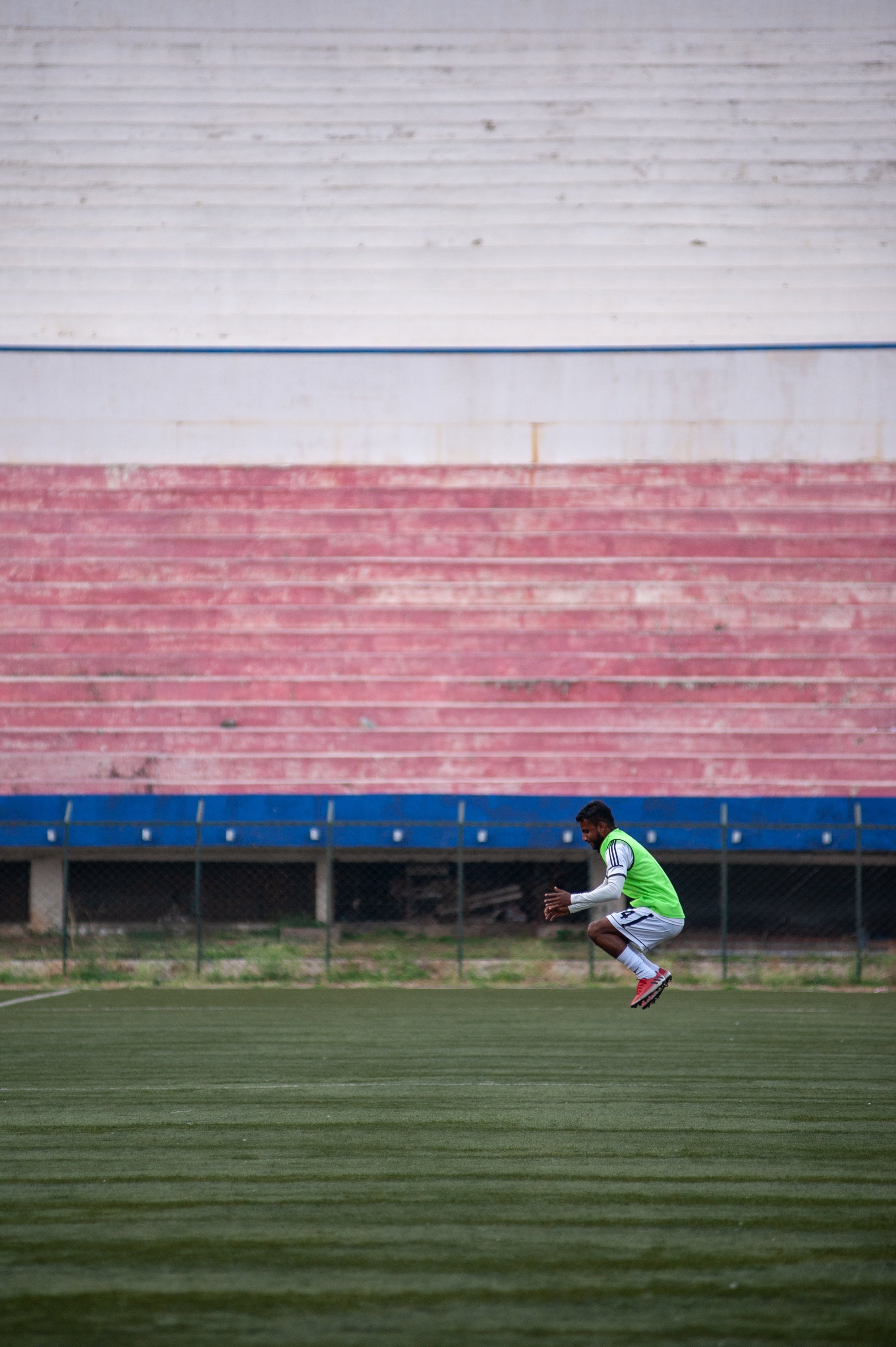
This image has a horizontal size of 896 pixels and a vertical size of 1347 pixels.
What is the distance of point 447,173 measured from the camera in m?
32.4

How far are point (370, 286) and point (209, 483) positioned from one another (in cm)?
621

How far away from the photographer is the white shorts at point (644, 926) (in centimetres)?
984

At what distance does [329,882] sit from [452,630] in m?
7.02

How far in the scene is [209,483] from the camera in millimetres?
29438

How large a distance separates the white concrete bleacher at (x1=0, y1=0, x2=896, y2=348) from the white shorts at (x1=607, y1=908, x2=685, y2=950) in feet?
74.8

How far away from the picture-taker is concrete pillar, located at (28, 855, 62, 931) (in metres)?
26.6

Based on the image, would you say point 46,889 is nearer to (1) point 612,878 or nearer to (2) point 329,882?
(2) point 329,882

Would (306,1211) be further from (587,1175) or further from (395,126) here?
(395,126)

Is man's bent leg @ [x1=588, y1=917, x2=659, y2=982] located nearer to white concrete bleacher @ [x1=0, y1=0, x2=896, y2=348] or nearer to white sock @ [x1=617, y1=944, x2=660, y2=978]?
white sock @ [x1=617, y1=944, x2=660, y2=978]

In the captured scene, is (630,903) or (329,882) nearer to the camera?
(630,903)

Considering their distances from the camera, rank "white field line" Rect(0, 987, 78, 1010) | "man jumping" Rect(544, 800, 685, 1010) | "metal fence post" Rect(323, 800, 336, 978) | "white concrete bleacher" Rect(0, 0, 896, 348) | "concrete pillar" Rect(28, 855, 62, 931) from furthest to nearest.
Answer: "white concrete bleacher" Rect(0, 0, 896, 348) → "concrete pillar" Rect(28, 855, 62, 931) → "metal fence post" Rect(323, 800, 336, 978) → "white field line" Rect(0, 987, 78, 1010) → "man jumping" Rect(544, 800, 685, 1010)

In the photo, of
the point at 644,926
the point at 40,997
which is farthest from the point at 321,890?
the point at 644,926

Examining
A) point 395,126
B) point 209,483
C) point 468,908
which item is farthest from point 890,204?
point 468,908

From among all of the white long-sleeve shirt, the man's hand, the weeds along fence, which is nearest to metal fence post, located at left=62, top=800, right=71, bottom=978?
the weeds along fence
